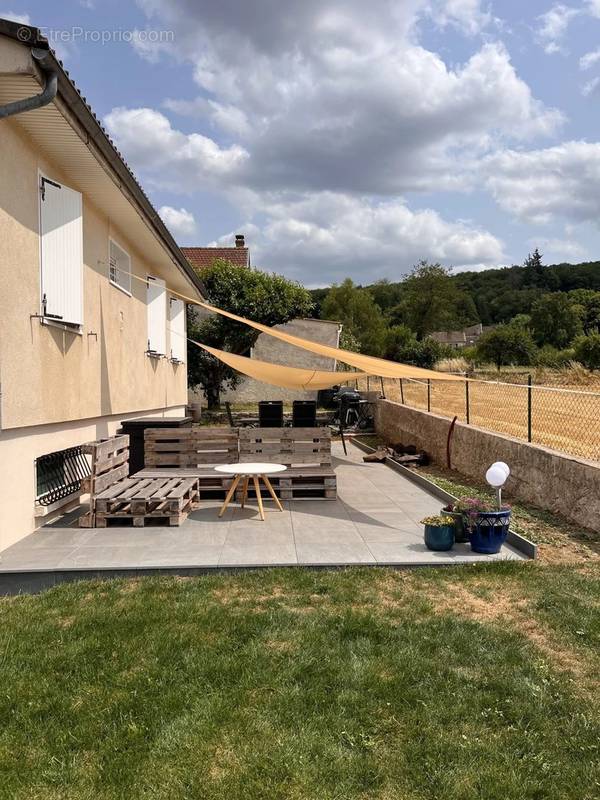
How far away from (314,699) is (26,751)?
3.80 feet

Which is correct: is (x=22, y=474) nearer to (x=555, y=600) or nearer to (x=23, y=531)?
(x=23, y=531)

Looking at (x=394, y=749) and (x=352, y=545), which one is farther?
(x=352, y=545)

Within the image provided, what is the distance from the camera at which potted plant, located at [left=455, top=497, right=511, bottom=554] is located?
15.4ft

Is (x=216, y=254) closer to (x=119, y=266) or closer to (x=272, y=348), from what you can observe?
(x=272, y=348)

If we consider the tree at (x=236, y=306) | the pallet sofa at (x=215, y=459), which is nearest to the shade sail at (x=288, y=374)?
the pallet sofa at (x=215, y=459)

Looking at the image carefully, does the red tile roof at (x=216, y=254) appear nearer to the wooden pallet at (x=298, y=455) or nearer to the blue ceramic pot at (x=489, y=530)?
the wooden pallet at (x=298, y=455)

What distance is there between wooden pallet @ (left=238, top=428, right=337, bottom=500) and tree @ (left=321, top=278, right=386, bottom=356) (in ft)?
167

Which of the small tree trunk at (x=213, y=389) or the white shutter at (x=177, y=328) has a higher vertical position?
the white shutter at (x=177, y=328)

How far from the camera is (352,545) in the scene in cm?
491

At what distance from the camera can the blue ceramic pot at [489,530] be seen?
4684 mm

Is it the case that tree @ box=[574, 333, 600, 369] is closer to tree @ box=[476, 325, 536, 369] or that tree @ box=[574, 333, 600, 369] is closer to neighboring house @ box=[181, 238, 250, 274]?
tree @ box=[476, 325, 536, 369]

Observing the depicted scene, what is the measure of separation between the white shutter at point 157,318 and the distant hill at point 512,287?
6652cm

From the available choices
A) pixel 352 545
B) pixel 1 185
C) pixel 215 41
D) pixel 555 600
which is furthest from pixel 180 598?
pixel 215 41

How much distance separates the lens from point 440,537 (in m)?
4.78
